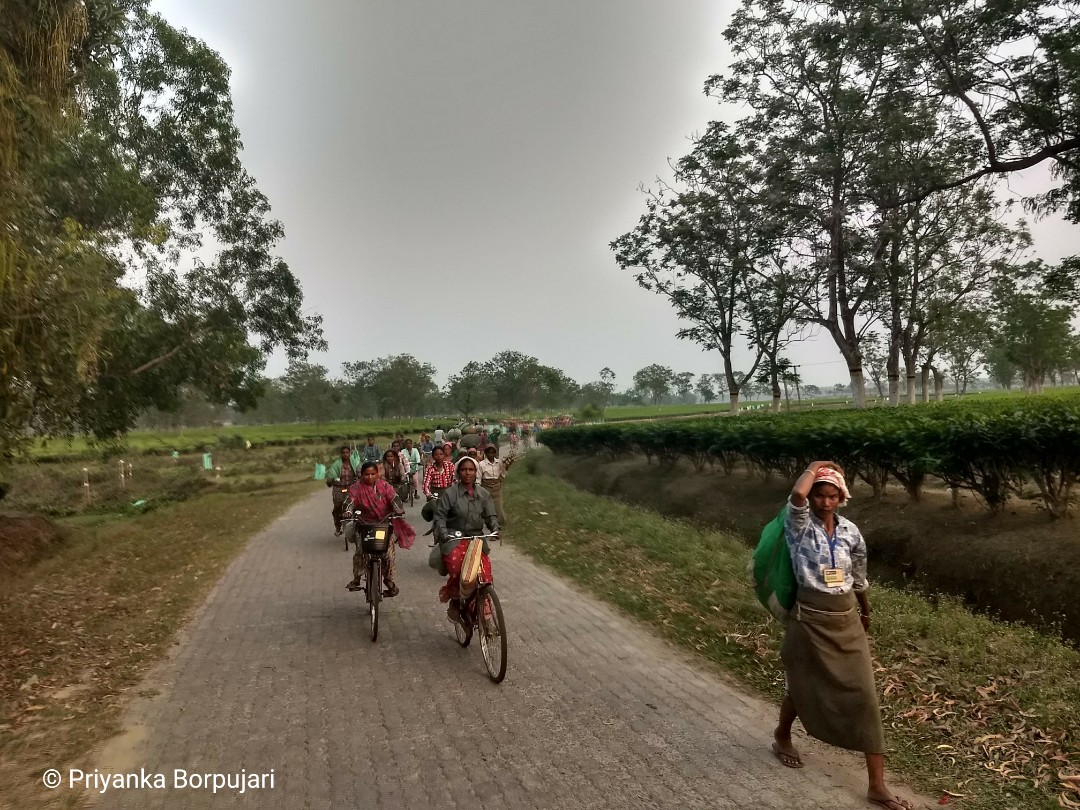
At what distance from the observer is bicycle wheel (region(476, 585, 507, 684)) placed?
5059mm

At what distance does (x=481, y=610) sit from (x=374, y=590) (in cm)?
140

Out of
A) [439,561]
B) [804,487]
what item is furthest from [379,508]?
[804,487]

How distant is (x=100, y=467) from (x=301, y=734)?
34678 mm

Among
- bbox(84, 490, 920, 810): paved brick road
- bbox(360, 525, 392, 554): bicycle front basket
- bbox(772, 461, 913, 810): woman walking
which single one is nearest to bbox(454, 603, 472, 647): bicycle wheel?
bbox(84, 490, 920, 810): paved brick road

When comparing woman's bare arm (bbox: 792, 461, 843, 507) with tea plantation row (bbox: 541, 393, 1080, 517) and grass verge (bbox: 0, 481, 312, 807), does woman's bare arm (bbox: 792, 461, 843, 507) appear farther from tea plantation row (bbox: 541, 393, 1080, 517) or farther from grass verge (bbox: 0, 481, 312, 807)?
tea plantation row (bbox: 541, 393, 1080, 517)

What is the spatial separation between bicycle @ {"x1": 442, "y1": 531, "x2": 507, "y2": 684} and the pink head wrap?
2600 millimetres

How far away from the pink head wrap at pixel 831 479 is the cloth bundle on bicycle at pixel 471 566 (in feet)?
9.32

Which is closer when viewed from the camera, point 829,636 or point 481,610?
point 829,636

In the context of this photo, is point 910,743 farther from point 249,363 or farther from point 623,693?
point 249,363

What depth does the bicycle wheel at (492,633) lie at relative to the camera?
199 inches

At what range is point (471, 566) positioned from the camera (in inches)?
213

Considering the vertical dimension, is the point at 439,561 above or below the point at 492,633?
above

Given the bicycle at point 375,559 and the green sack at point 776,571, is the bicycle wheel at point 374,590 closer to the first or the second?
the bicycle at point 375,559

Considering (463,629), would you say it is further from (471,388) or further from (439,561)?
(471,388)
